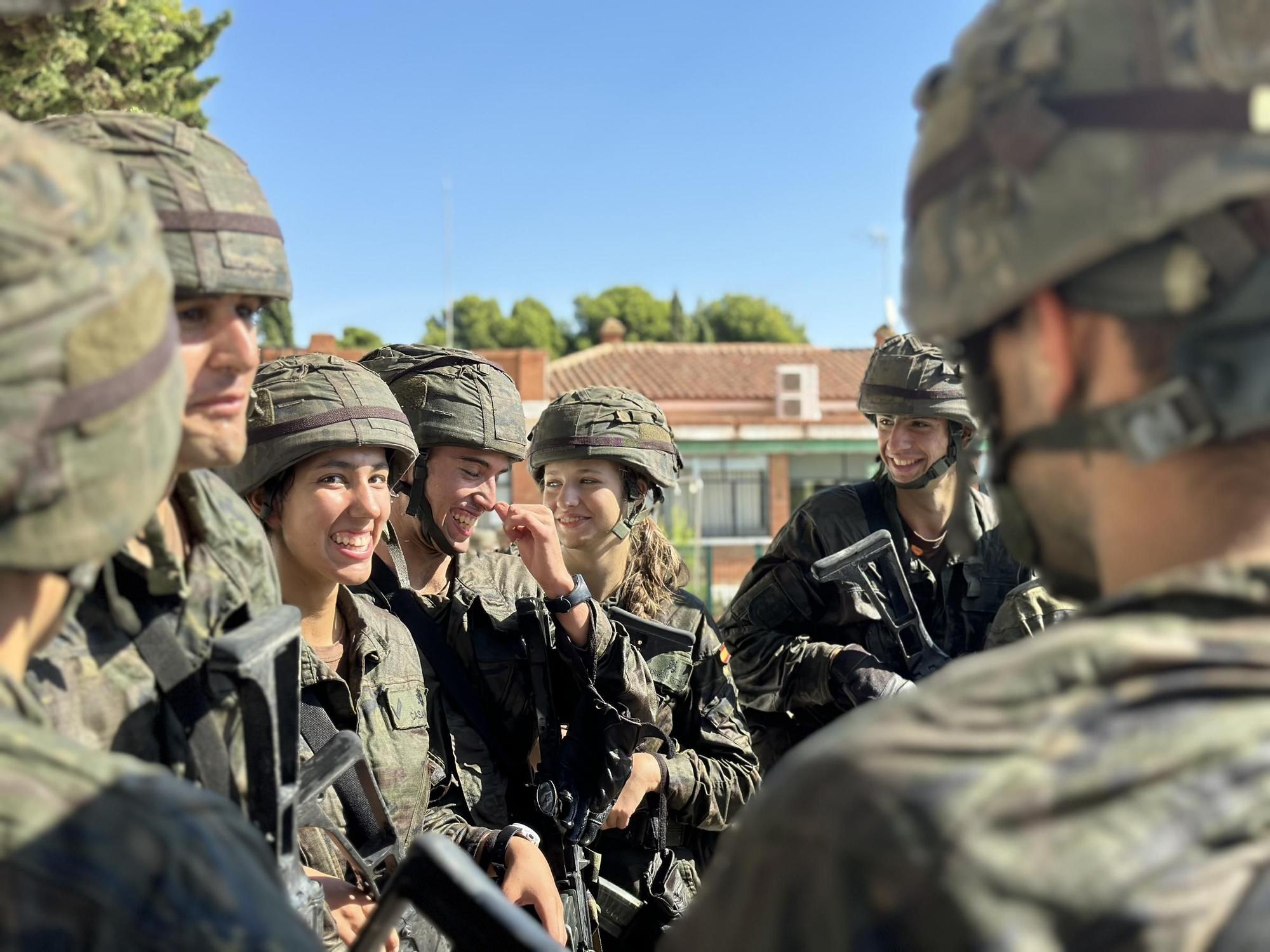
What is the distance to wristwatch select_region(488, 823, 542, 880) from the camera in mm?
3832

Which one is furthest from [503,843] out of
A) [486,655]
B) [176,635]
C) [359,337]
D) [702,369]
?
[359,337]

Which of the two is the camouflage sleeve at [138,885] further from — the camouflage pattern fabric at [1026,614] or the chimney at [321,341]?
the chimney at [321,341]

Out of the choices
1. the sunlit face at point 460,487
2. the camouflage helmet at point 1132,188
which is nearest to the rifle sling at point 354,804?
the sunlit face at point 460,487

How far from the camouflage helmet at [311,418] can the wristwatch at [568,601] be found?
0.74 m

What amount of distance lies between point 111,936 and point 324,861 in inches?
74.1

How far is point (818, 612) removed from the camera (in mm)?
5941

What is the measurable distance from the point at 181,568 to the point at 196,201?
669 millimetres

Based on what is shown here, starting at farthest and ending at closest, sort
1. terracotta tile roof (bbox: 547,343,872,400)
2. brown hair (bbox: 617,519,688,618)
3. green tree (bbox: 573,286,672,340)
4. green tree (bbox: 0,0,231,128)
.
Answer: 1. green tree (bbox: 573,286,672,340)
2. terracotta tile roof (bbox: 547,343,872,400)
3. green tree (bbox: 0,0,231,128)
4. brown hair (bbox: 617,519,688,618)

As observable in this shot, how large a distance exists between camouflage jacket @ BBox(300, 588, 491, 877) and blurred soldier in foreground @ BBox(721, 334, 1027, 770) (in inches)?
87.1

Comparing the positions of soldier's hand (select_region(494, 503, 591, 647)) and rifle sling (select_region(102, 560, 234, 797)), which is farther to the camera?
soldier's hand (select_region(494, 503, 591, 647))

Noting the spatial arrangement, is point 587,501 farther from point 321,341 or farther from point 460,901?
point 321,341

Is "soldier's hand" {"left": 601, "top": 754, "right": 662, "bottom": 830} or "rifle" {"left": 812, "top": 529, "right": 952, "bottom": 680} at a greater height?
"rifle" {"left": 812, "top": 529, "right": 952, "bottom": 680}

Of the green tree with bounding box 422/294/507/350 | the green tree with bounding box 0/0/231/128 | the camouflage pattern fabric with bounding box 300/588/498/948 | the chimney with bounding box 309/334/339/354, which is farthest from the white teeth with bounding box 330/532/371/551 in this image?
the green tree with bounding box 422/294/507/350

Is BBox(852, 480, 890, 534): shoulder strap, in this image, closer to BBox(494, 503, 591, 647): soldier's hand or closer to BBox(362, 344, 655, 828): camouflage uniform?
BBox(362, 344, 655, 828): camouflage uniform
